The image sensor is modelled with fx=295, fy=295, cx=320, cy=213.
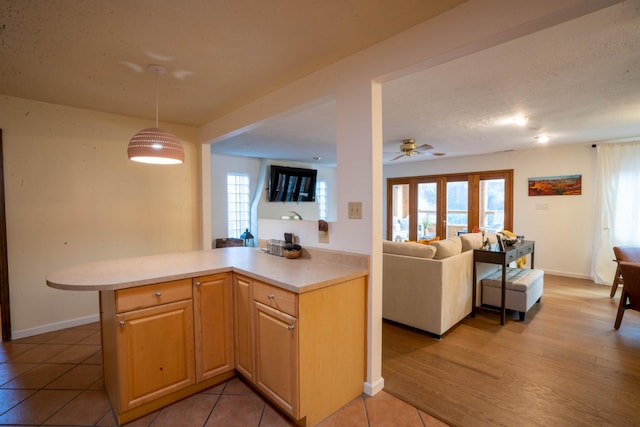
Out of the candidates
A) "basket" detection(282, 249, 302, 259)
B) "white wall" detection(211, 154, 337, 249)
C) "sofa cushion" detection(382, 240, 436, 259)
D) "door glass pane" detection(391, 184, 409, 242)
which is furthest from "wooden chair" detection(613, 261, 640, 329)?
→ "door glass pane" detection(391, 184, 409, 242)

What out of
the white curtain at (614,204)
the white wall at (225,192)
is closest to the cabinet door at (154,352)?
the white wall at (225,192)

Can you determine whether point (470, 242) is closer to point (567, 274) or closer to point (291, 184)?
point (567, 274)

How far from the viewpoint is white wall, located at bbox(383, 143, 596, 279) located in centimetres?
500

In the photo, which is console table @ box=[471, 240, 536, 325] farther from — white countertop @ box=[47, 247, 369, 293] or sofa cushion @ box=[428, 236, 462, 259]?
white countertop @ box=[47, 247, 369, 293]

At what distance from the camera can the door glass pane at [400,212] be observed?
7457 mm

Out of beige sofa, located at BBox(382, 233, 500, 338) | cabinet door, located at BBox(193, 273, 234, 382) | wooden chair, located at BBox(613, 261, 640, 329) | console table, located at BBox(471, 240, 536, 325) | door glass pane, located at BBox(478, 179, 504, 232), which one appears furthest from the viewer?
door glass pane, located at BBox(478, 179, 504, 232)

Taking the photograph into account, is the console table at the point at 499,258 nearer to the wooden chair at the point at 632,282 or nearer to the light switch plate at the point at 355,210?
the wooden chair at the point at 632,282

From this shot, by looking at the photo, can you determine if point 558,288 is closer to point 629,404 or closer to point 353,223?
point 629,404

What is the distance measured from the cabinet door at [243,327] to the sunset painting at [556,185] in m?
5.77

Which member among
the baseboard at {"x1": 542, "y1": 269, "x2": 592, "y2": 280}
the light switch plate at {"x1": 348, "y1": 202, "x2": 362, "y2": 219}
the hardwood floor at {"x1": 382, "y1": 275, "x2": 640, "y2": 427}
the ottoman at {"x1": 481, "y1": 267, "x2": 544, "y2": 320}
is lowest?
the hardwood floor at {"x1": 382, "y1": 275, "x2": 640, "y2": 427}

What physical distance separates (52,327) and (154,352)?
7.07 ft

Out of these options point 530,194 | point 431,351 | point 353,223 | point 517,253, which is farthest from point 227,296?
point 530,194

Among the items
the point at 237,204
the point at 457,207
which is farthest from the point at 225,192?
the point at 457,207

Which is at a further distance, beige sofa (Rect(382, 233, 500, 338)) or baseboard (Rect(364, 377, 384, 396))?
beige sofa (Rect(382, 233, 500, 338))
